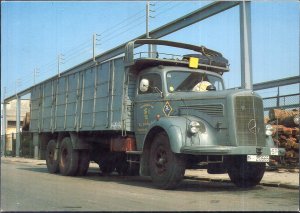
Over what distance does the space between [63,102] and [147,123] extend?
514 cm

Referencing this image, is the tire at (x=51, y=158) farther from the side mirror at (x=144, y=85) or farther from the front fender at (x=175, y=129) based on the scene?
the front fender at (x=175, y=129)

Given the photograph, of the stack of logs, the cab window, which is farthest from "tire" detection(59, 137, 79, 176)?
the stack of logs

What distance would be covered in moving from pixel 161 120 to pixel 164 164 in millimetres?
927

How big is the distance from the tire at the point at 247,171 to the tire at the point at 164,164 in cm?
137

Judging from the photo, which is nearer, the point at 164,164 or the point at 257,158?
the point at 257,158

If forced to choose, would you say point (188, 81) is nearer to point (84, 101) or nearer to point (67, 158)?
point (84, 101)

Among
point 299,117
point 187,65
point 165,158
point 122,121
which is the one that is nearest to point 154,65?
point 187,65

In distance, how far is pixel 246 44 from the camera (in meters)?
15.5

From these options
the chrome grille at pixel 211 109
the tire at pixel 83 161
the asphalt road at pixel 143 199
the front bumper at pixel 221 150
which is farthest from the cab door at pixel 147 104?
the tire at pixel 83 161

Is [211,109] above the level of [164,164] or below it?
above

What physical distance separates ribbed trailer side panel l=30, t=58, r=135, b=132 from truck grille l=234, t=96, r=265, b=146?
3.01m

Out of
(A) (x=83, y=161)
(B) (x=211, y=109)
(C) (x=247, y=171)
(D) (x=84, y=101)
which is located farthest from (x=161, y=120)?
(A) (x=83, y=161)

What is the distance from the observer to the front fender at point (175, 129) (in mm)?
9281

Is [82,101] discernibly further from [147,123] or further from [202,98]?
[202,98]
